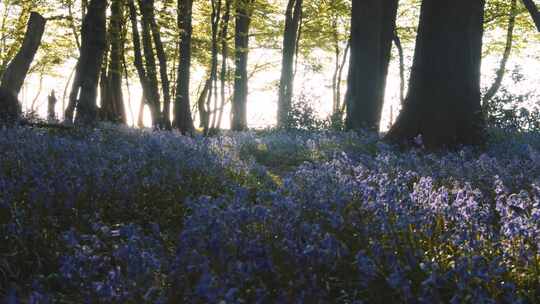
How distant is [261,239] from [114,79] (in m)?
19.8

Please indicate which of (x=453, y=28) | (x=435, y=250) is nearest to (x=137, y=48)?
(x=453, y=28)

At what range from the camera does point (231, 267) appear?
2.56 metres

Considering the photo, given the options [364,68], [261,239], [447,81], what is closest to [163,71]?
[364,68]

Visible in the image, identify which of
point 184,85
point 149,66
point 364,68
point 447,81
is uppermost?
point 149,66

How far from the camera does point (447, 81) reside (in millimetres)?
7918

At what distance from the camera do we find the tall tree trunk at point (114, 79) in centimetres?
1830

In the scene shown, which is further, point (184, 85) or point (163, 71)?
point (163, 71)

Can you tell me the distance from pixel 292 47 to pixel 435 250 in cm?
1842

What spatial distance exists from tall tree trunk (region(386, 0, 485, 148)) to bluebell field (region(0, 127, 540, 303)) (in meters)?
2.24

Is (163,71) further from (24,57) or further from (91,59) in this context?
A: (24,57)

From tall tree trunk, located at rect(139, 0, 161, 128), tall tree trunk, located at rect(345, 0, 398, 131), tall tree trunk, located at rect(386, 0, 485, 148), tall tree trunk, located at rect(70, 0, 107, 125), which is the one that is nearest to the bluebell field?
tall tree trunk, located at rect(386, 0, 485, 148)

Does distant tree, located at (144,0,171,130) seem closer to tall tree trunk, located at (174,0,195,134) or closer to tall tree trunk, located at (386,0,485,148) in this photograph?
tall tree trunk, located at (174,0,195,134)

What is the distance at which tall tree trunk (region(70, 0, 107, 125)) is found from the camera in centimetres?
1113

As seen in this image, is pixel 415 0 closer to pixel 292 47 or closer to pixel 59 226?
pixel 292 47
